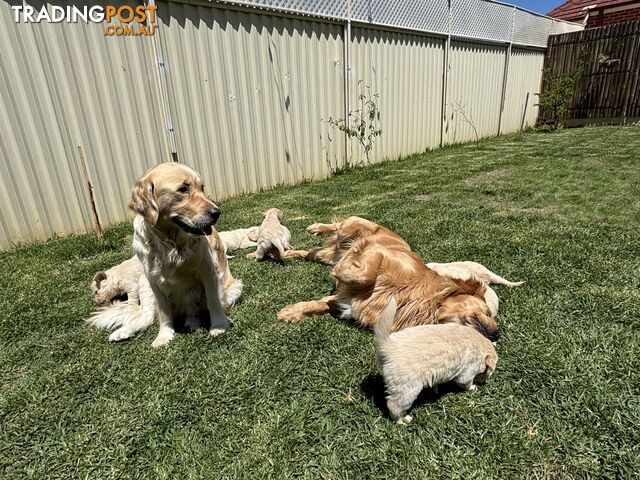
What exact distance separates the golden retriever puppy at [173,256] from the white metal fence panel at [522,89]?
503 inches

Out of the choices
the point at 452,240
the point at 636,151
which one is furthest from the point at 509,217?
the point at 636,151

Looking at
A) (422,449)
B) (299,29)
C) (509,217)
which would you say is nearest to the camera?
(422,449)

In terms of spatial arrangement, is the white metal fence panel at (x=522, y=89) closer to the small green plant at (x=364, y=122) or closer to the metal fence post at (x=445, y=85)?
the metal fence post at (x=445, y=85)

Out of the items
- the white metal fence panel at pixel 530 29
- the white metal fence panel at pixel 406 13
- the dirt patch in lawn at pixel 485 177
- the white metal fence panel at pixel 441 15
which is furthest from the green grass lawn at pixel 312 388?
the white metal fence panel at pixel 530 29

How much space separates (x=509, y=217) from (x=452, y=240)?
113 centimetres

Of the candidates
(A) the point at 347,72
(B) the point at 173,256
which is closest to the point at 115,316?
(B) the point at 173,256

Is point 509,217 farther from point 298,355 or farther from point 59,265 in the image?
point 59,265

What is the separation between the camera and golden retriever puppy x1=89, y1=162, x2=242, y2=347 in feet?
7.01

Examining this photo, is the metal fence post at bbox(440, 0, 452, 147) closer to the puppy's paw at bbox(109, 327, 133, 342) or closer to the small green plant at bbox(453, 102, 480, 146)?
the small green plant at bbox(453, 102, 480, 146)

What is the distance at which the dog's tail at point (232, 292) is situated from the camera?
2.72 meters

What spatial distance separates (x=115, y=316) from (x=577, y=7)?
22.4 metres

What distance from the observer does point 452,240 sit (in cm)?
383

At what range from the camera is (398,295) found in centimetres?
234

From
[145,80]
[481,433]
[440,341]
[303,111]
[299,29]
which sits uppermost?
[299,29]
